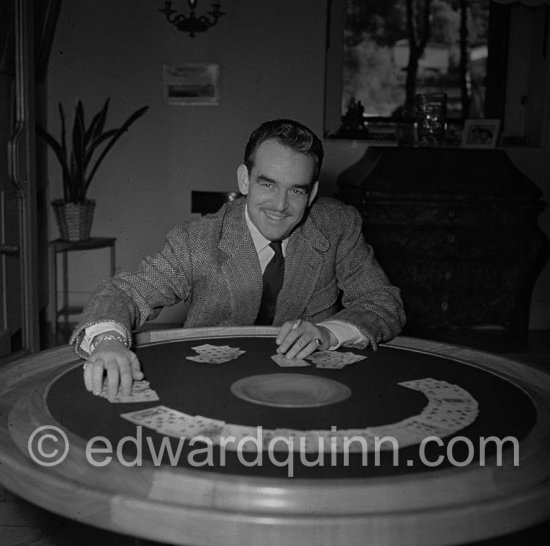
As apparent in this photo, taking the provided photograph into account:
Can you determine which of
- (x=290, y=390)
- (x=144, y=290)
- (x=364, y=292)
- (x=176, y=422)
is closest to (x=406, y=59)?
(x=364, y=292)

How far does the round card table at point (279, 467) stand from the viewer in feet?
3.28

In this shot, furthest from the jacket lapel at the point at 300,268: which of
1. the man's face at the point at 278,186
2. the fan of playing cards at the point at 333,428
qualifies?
the fan of playing cards at the point at 333,428

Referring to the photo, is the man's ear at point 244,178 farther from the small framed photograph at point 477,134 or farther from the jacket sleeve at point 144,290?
the small framed photograph at point 477,134

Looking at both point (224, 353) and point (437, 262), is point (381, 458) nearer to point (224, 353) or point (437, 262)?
point (224, 353)

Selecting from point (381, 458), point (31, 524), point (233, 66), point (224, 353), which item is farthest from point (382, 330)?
point (233, 66)

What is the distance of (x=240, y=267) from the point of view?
2289mm

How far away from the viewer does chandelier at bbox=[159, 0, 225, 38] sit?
5070 millimetres

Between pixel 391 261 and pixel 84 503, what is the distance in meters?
4.02

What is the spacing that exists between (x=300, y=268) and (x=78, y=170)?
3.16 metres

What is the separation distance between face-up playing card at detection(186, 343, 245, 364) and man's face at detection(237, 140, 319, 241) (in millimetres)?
470

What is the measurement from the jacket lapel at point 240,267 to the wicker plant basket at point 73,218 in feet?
9.74

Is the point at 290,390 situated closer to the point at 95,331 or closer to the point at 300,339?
the point at 300,339

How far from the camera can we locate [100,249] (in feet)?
18.6

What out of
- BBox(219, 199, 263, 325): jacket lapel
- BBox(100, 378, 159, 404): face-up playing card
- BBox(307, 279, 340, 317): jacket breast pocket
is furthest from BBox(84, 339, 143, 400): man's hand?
BBox(307, 279, 340, 317): jacket breast pocket
